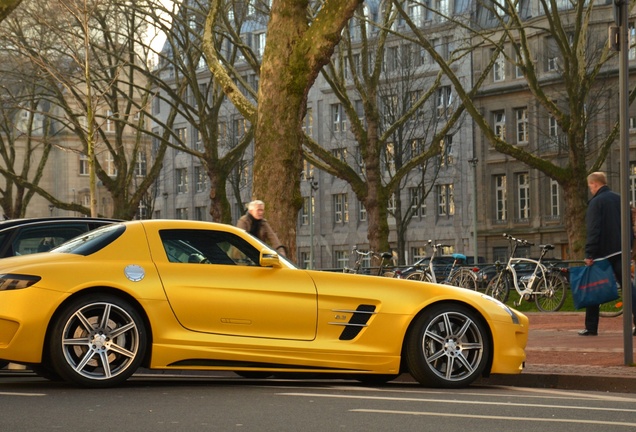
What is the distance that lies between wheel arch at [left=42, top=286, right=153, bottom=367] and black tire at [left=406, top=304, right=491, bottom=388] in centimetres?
210

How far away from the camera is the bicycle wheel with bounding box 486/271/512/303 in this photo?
2785 centimetres

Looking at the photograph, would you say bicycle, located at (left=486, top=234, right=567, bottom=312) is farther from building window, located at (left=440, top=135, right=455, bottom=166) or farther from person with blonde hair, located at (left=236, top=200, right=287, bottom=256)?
building window, located at (left=440, top=135, right=455, bottom=166)

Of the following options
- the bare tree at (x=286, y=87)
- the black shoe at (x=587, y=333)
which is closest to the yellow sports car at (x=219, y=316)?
the black shoe at (x=587, y=333)

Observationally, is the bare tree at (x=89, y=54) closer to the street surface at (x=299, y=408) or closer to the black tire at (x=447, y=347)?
the black tire at (x=447, y=347)

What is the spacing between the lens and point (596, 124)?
208ft

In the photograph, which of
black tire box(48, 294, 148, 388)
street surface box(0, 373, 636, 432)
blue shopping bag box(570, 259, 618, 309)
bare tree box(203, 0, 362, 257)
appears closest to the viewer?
street surface box(0, 373, 636, 432)

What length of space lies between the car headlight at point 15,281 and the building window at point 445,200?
213 feet

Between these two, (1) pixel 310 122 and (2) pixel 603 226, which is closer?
(2) pixel 603 226

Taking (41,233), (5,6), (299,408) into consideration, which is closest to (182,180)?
(5,6)

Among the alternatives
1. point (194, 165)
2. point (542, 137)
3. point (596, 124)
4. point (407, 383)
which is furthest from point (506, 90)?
point (407, 383)

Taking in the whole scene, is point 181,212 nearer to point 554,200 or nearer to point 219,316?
point 554,200

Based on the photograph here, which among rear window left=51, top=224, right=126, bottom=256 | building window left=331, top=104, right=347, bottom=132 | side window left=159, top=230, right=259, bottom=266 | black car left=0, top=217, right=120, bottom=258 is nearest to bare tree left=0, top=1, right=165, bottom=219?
black car left=0, top=217, right=120, bottom=258

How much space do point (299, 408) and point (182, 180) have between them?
87988 mm

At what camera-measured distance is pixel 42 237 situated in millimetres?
14336
